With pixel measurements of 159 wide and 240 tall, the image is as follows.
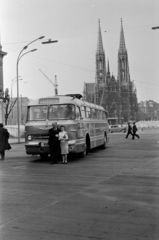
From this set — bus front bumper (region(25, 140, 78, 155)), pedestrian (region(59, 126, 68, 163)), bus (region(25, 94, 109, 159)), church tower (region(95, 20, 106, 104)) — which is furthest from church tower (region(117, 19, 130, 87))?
pedestrian (region(59, 126, 68, 163))

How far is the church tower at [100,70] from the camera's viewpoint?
5428 inches

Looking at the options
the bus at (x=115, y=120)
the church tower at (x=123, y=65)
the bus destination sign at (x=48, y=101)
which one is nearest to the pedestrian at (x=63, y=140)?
the bus destination sign at (x=48, y=101)

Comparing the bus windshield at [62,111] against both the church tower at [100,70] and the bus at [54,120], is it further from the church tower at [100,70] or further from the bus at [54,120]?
the church tower at [100,70]

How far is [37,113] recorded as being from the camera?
15477mm

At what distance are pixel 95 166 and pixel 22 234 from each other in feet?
26.8

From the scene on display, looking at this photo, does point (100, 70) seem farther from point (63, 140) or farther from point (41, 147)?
point (63, 140)

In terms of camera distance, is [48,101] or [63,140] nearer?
[63,140]

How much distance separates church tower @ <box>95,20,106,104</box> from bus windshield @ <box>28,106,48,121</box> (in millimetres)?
122224

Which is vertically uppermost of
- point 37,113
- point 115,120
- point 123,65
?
point 123,65

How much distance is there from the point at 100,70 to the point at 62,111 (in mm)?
128629

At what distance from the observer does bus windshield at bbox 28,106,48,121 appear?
15.3 meters

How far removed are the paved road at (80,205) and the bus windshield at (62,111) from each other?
4225 mm

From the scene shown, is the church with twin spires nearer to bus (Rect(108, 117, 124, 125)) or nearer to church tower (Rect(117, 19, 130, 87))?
church tower (Rect(117, 19, 130, 87))

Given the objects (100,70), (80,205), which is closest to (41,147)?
(80,205)
